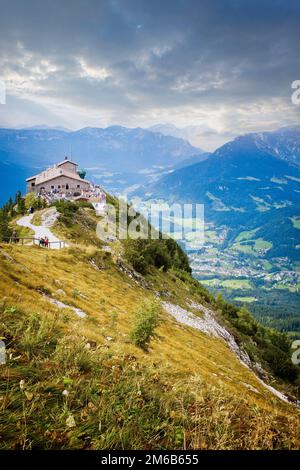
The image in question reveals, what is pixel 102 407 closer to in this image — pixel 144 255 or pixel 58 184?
pixel 144 255

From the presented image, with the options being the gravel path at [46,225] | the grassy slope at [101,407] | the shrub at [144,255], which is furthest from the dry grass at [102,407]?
the shrub at [144,255]

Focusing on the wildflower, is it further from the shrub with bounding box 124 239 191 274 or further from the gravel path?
the shrub with bounding box 124 239 191 274

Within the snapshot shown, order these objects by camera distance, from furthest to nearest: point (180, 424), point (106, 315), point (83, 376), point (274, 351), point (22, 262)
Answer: point (274, 351) → point (22, 262) → point (106, 315) → point (83, 376) → point (180, 424)

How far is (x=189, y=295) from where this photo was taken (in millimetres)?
44469

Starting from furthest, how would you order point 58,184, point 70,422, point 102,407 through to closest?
point 58,184 → point 102,407 → point 70,422

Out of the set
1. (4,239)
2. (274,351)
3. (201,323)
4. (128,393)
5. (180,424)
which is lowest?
(274,351)

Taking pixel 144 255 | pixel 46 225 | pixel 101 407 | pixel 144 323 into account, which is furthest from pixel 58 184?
pixel 101 407

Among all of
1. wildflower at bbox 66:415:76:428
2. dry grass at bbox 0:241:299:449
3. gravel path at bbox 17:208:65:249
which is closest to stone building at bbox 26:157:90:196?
gravel path at bbox 17:208:65:249

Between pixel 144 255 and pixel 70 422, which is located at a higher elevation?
pixel 144 255

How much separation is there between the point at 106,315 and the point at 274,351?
114 ft

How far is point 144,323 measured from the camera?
47.9 feet

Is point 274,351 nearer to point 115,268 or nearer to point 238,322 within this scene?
point 238,322

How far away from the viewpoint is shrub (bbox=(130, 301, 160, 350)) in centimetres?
1461
